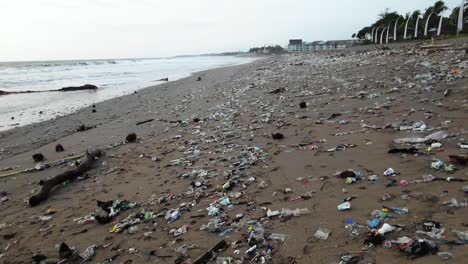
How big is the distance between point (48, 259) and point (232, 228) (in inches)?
90.7

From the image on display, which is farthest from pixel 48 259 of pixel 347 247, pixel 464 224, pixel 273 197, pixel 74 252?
pixel 464 224

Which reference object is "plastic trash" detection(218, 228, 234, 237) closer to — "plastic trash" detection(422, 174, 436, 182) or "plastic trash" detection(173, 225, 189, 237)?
"plastic trash" detection(173, 225, 189, 237)

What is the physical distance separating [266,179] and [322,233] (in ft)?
6.03

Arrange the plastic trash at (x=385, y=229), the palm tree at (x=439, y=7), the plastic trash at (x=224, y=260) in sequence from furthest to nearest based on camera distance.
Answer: the palm tree at (x=439, y=7)
the plastic trash at (x=224, y=260)
the plastic trash at (x=385, y=229)

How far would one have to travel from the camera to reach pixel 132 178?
639 cm

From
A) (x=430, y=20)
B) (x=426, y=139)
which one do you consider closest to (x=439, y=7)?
(x=430, y=20)

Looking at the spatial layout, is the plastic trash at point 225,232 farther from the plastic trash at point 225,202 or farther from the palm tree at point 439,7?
the palm tree at point 439,7

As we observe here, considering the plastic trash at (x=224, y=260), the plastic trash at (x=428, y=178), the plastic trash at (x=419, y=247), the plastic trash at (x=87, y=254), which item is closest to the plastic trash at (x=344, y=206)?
the plastic trash at (x=419, y=247)

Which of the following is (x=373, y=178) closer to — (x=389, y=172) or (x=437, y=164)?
(x=389, y=172)

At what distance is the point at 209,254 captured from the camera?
3475 millimetres

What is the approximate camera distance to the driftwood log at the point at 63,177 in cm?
582

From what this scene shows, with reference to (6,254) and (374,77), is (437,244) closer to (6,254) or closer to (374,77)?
(6,254)

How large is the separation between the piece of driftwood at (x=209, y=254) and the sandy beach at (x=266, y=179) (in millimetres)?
92

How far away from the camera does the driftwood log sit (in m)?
5.82
